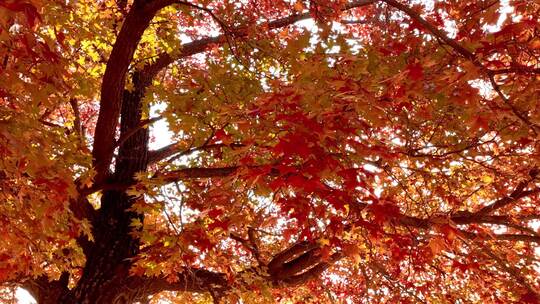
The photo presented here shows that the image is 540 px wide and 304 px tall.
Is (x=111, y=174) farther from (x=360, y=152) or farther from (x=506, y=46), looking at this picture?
(x=506, y=46)

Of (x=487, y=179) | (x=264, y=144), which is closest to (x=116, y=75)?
(x=264, y=144)

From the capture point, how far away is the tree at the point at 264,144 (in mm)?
3473

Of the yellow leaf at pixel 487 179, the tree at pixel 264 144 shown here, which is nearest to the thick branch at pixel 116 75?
the tree at pixel 264 144

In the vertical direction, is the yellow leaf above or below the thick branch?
below

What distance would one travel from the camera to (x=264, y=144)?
15.3 feet

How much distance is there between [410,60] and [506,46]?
1.50 m

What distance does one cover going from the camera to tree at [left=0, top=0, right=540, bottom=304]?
11.4ft

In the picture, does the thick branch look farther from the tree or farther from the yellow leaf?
the yellow leaf

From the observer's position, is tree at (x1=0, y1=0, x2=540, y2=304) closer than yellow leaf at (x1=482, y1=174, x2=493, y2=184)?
Yes

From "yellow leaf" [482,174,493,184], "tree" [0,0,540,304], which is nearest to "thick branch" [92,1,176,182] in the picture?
"tree" [0,0,540,304]

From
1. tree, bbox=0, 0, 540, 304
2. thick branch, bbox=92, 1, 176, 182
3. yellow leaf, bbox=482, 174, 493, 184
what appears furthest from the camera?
yellow leaf, bbox=482, 174, 493, 184

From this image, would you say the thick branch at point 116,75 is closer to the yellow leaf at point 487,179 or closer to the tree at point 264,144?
the tree at point 264,144

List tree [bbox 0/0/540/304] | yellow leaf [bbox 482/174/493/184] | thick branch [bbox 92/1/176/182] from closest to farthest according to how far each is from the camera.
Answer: tree [bbox 0/0/540/304] → thick branch [bbox 92/1/176/182] → yellow leaf [bbox 482/174/493/184]

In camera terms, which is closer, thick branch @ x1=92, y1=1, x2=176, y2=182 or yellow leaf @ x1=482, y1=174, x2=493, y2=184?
thick branch @ x1=92, y1=1, x2=176, y2=182
